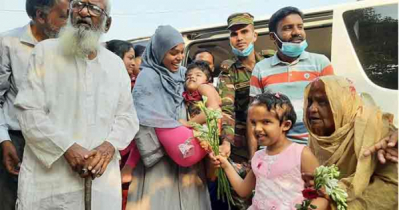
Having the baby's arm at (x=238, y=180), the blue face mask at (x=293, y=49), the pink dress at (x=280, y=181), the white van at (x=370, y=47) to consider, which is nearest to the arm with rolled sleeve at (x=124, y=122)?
the baby's arm at (x=238, y=180)

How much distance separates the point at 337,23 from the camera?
3350 mm

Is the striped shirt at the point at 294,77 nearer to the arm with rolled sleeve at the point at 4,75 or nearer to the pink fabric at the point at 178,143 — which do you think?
the pink fabric at the point at 178,143

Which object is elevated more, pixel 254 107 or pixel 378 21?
pixel 378 21

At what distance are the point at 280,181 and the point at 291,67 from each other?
3.08 feet

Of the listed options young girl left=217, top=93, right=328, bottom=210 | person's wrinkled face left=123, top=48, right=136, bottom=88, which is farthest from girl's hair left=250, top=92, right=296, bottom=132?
person's wrinkled face left=123, top=48, right=136, bottom=88

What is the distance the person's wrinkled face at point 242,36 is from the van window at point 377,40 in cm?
77

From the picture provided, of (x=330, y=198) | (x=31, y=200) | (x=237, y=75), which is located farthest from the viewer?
(x=237, y=75)

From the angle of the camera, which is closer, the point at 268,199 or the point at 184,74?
the point at 268,199

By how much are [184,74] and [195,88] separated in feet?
0.50

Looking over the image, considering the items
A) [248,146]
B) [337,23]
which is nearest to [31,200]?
[248,146]

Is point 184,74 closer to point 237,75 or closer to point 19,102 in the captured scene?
point 237,75

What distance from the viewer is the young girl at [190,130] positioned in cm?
298

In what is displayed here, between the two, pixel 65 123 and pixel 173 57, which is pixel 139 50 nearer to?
pixel 173 57

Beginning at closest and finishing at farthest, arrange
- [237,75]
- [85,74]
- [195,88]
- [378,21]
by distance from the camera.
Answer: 1. [85,74]
2. [378,21]
3. [195,88]
4. [237,75]
